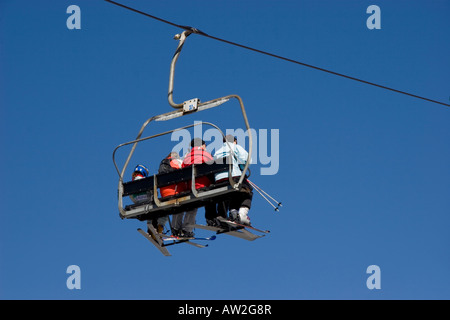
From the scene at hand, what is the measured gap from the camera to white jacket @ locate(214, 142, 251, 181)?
57.1 feet

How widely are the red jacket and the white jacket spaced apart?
19 centimetres

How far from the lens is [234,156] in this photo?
17594 millimetres

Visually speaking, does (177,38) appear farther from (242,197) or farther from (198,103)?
(242,197)

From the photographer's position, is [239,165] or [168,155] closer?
[239,165]

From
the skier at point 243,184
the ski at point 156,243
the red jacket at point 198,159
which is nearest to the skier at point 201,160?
the red jacket at point 198,159

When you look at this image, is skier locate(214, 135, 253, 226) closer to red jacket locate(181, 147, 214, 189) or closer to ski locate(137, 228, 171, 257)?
red jacket locate(181, 147, 214, 189)

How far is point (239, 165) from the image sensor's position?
17719 mm

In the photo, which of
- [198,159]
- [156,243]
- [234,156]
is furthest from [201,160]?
[156,243]

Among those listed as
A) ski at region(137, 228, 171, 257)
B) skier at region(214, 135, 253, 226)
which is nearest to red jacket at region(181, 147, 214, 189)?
skier at region(214, 135, 253, 226)

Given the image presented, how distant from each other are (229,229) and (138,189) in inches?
70.3

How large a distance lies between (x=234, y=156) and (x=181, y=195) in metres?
1.15

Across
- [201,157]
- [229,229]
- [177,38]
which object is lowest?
[229,229]

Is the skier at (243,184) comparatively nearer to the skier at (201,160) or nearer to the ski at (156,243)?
the skier at (201,160)

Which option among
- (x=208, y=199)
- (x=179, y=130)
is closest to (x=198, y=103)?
(x=179, y=130)
